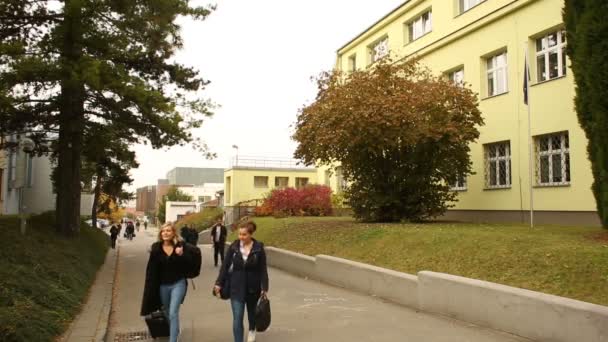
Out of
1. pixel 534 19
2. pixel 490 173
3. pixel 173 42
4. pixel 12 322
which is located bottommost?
pixel 12 322

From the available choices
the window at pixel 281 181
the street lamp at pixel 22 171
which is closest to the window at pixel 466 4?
the street lamp at pixel 22 171

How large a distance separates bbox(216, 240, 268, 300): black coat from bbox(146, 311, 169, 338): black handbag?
90cm

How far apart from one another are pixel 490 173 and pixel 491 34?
17.6 ft

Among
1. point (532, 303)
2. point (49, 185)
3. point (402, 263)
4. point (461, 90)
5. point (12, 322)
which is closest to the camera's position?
point (12, 322)

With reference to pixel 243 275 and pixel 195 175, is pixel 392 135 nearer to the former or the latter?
pixel 243 275

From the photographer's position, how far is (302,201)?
33.2 meters

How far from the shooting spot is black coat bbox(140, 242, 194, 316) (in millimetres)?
6691

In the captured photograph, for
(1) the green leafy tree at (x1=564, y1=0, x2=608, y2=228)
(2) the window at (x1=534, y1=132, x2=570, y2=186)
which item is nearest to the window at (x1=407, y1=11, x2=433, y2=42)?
(2) the window at (x1=534, y1=132, x2=570, y2=186)

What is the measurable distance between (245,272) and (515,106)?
626 inches

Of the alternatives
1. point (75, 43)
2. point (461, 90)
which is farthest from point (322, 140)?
point (75, 43)

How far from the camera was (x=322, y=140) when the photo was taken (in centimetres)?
1684

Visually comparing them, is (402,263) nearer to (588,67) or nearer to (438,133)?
(588,67)

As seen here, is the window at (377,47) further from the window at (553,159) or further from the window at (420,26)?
the window at (553,159)

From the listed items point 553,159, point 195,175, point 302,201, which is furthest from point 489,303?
point 195,175
